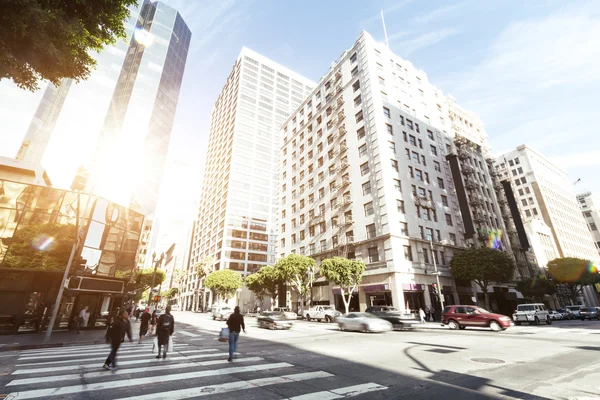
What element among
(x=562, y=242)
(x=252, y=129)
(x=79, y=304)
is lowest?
(x=79, y=304)

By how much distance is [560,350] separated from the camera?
34.0ft

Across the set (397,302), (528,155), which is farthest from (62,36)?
(528,155)

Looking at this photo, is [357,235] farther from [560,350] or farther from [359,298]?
[560,350]

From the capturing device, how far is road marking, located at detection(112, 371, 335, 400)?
5.54m

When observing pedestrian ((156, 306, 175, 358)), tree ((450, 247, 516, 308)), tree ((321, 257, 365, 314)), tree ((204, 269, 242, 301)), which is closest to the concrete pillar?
tree ((321, 257, 365, 314))

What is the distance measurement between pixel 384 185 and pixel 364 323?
1919 centimetres

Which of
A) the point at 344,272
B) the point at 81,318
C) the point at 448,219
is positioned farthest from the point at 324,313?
the point at 448,219

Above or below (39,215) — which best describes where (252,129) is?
above

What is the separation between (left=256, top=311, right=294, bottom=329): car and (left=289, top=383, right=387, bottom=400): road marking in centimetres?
1734

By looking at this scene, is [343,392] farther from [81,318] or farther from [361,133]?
[361,133]

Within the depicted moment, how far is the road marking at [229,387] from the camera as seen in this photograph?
5.54 metres

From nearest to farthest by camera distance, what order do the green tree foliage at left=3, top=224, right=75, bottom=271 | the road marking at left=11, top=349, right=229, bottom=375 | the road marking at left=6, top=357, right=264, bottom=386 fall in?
1. the road marking at left=6, top=357, right=264, bottom=386
2. the road marking at left=11, top=349, right=229, bottom=375
3. the green tree foliage at left=3, top=224, right=75, bottom=271

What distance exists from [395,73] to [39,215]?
4892 cm

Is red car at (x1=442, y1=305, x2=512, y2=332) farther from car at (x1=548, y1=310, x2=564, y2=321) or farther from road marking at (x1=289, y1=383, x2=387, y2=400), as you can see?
car at (x1=548, y1=310, x2=564, y2=321)
